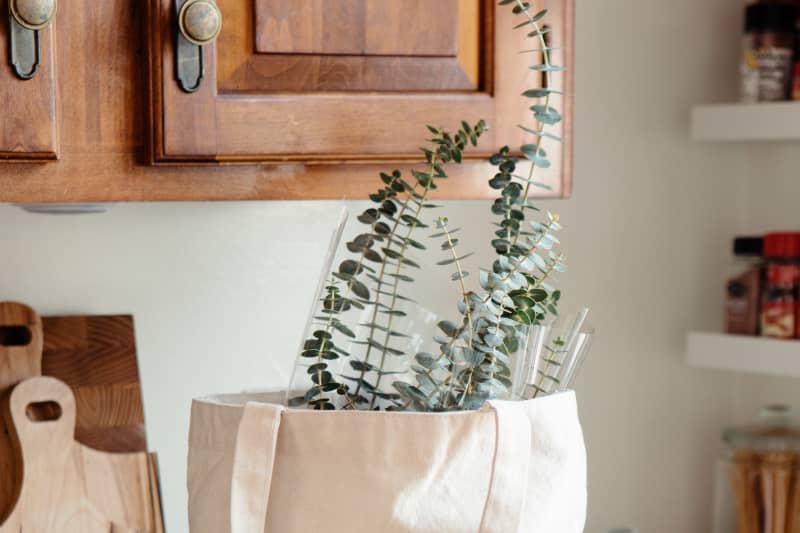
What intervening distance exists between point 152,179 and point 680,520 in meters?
1.17

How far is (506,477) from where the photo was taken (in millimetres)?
856

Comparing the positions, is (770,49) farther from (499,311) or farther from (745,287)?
(499,311)

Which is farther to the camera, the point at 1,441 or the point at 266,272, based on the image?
the point at 266,272

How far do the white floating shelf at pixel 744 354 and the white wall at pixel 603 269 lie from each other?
97mm

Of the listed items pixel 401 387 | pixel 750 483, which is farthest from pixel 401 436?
pixel 750 483

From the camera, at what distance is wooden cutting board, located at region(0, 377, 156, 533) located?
3.59ft

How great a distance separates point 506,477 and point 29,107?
0.45 meters

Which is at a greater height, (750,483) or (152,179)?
(152,179)

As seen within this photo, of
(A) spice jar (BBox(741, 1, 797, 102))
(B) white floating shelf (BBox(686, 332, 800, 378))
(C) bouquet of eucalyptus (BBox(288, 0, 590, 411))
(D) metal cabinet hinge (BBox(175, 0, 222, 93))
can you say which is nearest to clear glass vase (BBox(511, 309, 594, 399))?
(C) bouquet of eucalyptus (BBox(288, 0, 590, 411))

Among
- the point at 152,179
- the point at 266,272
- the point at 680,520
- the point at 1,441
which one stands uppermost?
the point at 152,179

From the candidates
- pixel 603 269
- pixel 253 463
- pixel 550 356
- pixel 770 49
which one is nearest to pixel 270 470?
pixel 253 463

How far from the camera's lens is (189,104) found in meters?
0.86

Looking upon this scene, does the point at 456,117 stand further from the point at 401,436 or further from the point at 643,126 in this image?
the point at 643,126

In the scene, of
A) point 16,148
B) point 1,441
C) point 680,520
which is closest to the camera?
point 16,148
